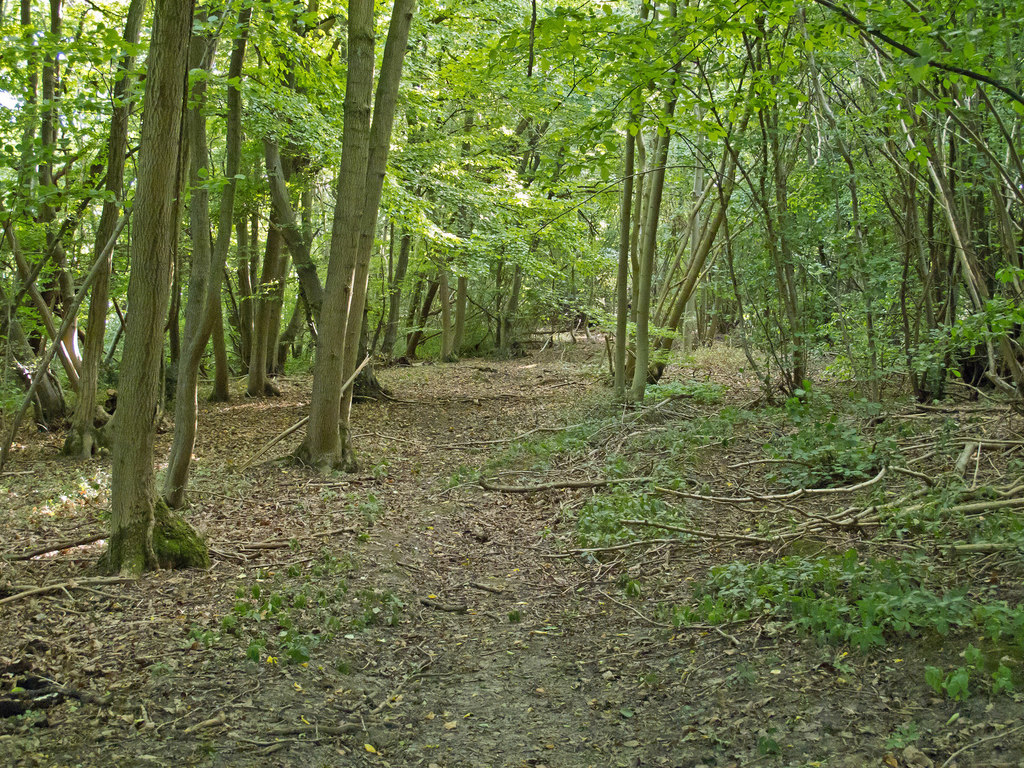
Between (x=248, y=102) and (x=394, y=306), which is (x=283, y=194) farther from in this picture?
(x=394, y=306)

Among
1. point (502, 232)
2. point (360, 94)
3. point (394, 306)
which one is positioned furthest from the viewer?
point (394, 306)

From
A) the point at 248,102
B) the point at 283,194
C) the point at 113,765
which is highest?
the point at 248,102

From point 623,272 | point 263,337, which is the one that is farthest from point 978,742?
point 263,337

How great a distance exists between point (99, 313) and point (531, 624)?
7945 millimetres

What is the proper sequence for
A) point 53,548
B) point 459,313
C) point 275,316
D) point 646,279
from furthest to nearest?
point 459,313 → point 275,316 → point 646,279 → point 53,548

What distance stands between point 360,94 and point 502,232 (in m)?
7.04

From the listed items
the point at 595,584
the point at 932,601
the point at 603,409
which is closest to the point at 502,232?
the point at 603,409

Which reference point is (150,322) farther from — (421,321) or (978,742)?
(421,321)

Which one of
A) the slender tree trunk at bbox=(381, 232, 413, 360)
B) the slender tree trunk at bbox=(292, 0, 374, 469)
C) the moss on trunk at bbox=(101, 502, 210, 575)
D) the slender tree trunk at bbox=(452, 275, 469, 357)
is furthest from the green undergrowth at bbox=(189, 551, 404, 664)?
the slender tree trunk at bbox=(452, 275, 469, 357)

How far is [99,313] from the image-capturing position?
9680 mm

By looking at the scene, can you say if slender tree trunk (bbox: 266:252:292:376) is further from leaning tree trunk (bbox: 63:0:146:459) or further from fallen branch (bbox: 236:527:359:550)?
fallen branch (bbox: 236:527:359:550)

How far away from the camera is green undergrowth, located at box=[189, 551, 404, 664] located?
425cm

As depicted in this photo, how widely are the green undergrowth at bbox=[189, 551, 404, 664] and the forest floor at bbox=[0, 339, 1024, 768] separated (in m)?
0.02

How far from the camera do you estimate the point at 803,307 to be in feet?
30.5
